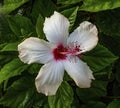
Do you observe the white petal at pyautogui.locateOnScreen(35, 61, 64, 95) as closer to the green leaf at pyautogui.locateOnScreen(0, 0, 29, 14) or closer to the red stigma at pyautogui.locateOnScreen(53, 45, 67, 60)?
the red stigma at pyautogui.locateOnScreen(53, 45, 67, 60)

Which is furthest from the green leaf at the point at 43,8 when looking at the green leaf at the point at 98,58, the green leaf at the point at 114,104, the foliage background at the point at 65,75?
the green leaf at the point at 114,104

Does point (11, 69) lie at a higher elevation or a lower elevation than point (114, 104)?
higher

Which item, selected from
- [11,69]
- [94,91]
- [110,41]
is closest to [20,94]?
[11,69]

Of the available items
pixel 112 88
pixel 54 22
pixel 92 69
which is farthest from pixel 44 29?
pixel 112 88

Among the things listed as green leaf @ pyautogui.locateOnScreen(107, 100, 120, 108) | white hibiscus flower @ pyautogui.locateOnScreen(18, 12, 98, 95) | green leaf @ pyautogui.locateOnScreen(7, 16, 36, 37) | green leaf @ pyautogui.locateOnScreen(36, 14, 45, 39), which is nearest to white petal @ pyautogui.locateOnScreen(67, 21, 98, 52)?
white hibiscus flower @ pyautogui.locateOnScreen(18, 12, 98, 95)

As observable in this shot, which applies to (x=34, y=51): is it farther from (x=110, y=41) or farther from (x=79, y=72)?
(x=110, y=41)

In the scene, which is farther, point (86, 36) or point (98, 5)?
point (98, 5)
